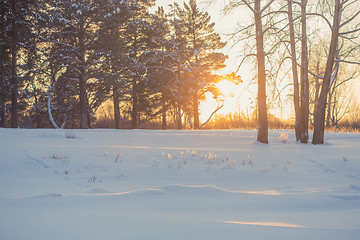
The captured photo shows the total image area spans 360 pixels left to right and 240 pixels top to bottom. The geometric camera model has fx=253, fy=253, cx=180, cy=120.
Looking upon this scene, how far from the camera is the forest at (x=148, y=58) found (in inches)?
368

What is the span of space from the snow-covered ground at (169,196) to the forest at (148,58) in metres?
4.45

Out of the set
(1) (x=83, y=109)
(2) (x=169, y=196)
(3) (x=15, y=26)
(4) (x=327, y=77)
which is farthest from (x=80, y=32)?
(2) (x=169, y=196)

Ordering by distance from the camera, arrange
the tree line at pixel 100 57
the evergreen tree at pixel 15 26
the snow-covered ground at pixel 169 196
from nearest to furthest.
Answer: the snow-covered ground at pixel 169 196, the evergreen tree at pixel 15 26, the tree line at pixel 100 57

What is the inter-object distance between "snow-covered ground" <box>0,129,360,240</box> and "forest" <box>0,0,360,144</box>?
14.6 ft

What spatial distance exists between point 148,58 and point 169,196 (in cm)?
1915

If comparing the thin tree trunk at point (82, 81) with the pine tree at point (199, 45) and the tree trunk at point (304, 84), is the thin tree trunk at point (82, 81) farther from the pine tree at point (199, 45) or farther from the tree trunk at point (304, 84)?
the tree trunk at point (304, 84)

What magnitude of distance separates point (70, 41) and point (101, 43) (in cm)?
389

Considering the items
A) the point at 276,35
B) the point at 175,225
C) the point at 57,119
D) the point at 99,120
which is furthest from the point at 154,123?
the point at 175,225

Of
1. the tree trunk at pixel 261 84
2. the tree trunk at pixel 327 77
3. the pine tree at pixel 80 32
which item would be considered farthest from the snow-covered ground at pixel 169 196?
the pine tree at pixel 80 32

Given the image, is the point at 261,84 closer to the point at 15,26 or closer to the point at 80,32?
the point at 80,32

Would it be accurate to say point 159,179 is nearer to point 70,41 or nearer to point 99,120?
point 70,41

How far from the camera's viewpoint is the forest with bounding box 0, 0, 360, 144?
Answer: 9.34m

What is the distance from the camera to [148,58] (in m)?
21.0

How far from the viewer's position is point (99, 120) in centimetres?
2898
